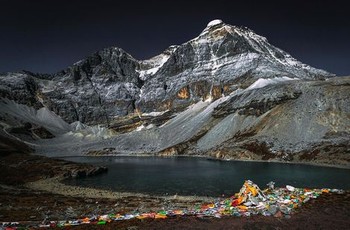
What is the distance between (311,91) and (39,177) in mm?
134880

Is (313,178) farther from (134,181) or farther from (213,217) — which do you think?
(213,217)

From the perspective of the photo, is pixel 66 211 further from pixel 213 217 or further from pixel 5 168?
pixel 5 168

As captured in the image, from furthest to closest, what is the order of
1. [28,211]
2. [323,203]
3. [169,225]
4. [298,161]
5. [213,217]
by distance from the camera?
1. [298,161]
2. [28,211]
3. [323,203]
4. [213,217]
5. [169,225]

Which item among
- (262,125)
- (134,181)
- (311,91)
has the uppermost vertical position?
(311,91)

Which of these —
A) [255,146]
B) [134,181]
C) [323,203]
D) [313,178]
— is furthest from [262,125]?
[323,203]

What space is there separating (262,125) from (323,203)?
139m

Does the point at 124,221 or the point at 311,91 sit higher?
the point at 311,91

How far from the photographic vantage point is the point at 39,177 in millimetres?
85500

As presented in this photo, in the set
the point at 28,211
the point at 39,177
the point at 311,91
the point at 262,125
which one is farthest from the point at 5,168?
the point at 311,91

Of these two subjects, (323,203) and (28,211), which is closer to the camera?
(323,203)

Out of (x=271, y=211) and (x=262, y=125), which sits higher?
(x=262, y=125)

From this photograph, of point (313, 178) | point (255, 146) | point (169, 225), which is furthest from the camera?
point (255, 146)

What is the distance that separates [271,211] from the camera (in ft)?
96.5

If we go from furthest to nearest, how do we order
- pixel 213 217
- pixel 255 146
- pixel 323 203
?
pixel 255 146 < pixel 323 203 < pixel 213 217
